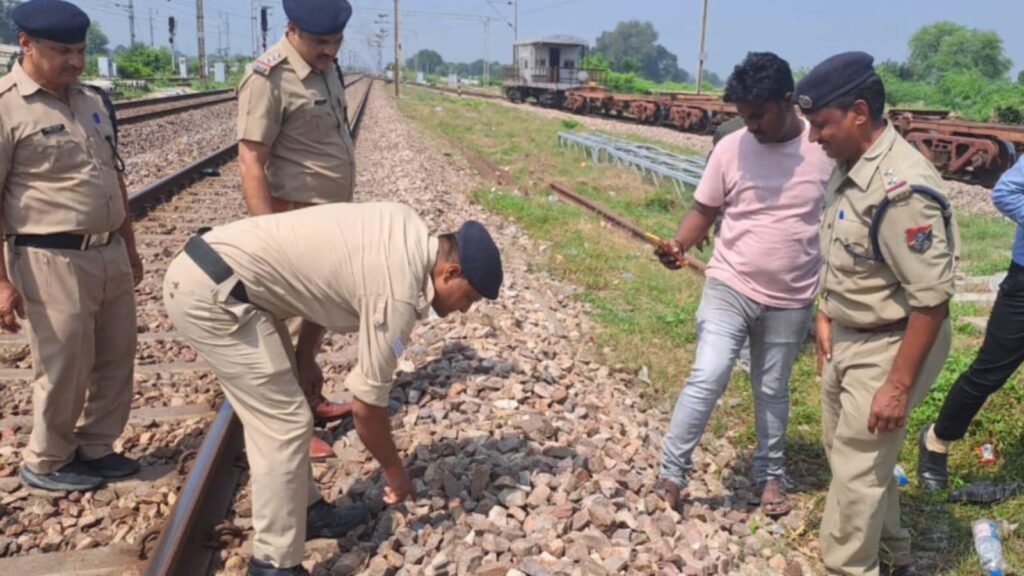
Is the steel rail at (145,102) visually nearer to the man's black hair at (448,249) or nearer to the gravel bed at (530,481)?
the gravel bed at (530,481)

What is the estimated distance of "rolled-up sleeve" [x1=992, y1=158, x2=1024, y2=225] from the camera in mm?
3689

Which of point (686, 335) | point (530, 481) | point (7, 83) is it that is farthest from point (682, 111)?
point (7, 83)

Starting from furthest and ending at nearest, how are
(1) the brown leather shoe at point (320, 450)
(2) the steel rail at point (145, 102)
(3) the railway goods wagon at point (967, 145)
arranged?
(2) the steel rail at point (145, 102) < (3) the railway goods wagon at point (967, 145) < (1) the brown leather shoe at point (320, 450)

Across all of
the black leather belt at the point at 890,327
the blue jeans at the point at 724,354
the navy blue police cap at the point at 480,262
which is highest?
the navy blue police cap at the point at 480,262

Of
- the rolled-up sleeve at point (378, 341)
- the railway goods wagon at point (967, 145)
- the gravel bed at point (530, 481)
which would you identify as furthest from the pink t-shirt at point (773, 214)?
the railway goods wagon at point (967, 145)

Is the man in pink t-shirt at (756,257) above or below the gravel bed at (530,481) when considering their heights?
above

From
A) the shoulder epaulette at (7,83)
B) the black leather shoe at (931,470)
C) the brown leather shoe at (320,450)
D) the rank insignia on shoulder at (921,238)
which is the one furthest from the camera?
the black leather shoe at (931,470)

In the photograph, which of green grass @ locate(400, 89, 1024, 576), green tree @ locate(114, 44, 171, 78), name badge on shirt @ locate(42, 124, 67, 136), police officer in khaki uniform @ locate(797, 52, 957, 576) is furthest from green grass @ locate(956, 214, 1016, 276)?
green tree @ locate(114, 44, 171, 78)

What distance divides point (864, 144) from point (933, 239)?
406 millimetres

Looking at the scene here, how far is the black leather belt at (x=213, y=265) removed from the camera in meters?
2.83

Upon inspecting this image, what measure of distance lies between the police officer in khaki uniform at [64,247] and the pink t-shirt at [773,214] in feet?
8.84

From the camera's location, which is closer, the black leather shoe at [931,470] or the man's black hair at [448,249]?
the man's black hair at [448,249]

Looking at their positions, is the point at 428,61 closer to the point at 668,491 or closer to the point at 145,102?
the point at 145,102

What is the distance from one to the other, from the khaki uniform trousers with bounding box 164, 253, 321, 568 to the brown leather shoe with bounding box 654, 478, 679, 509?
1558 millimetres
